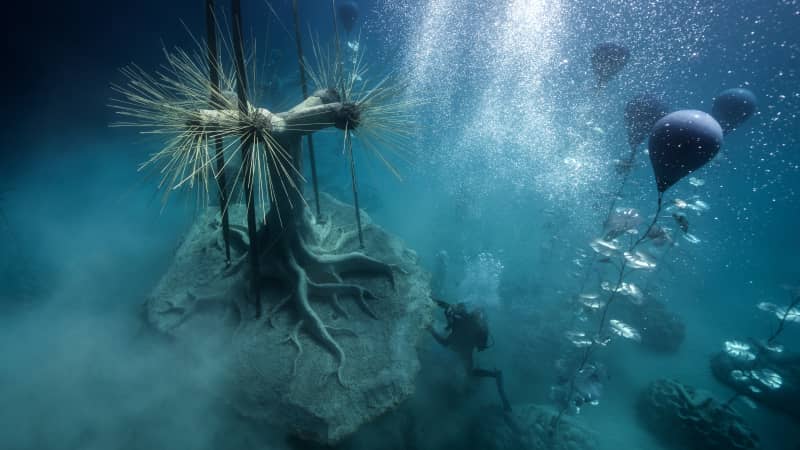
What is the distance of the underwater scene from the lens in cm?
312

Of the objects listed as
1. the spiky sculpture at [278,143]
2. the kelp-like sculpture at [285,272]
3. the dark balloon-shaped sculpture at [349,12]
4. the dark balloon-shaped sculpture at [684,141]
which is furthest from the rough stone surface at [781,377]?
the dark balloon-shaped sculpture at [349,12]

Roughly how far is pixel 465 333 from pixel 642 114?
486 cm

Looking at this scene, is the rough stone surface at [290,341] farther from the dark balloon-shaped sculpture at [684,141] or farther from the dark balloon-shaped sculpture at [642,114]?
the dark balloon-shaped sculpture at [642,114]

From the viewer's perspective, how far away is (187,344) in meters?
3.54

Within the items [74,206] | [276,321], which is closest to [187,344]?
[276,321]

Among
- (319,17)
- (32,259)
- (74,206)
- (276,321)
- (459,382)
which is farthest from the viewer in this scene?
(319,17)

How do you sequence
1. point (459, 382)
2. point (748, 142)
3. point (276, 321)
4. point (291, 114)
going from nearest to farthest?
1. point (291, 114)
2. point (276, 321)
3. point (459, 382)
4. point (748, 142)

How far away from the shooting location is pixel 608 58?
22.9 ft

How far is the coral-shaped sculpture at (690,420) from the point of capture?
6531 millimetres

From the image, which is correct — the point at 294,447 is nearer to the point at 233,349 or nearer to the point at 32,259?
the point at 233,349

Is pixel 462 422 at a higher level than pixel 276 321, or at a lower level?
lower

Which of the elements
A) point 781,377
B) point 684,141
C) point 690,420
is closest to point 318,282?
point 684,141

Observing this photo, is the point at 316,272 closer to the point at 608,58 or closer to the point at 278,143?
the point at 278,143

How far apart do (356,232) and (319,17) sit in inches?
1070
